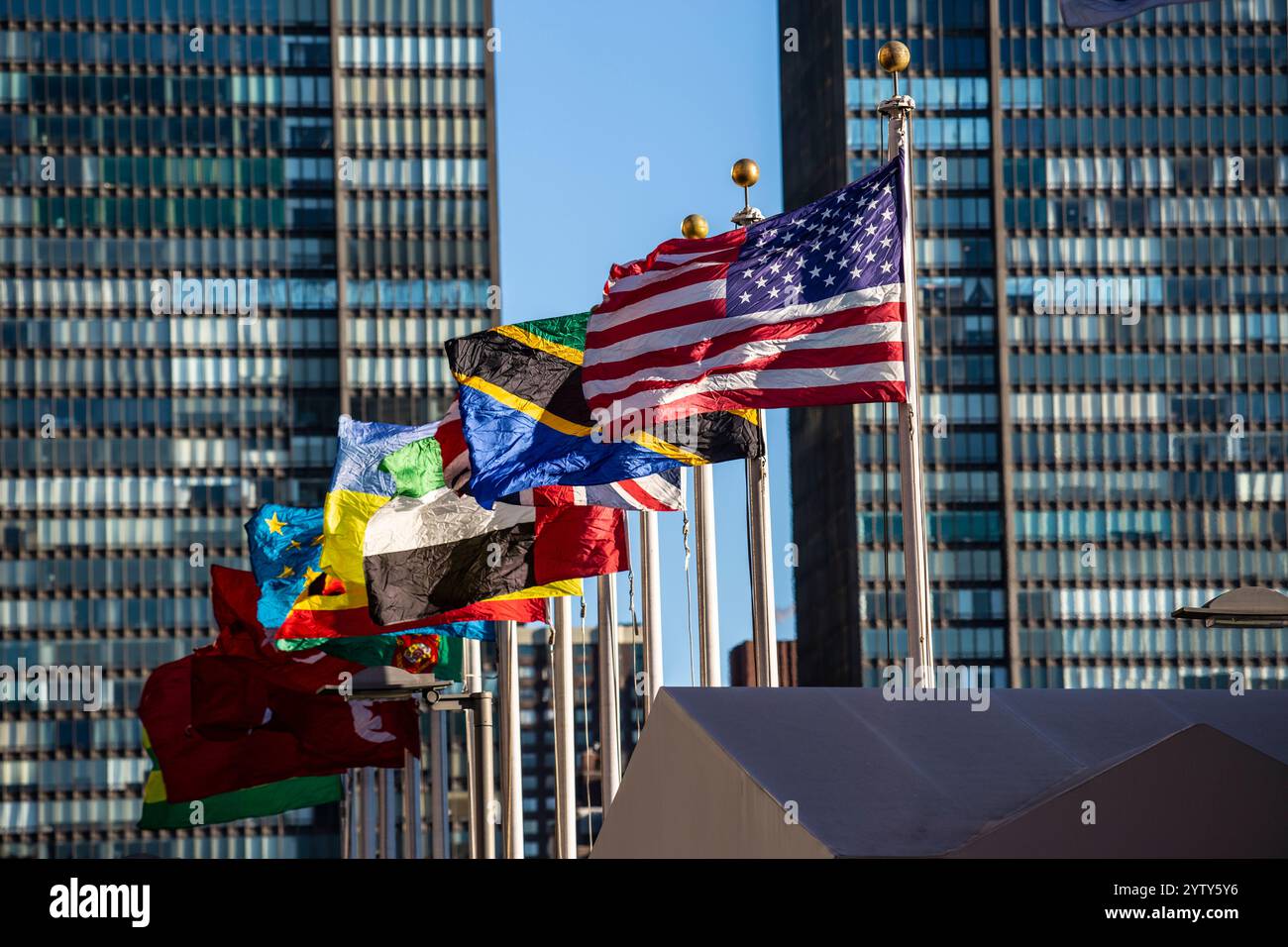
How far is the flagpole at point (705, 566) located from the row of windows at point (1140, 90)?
120 metres

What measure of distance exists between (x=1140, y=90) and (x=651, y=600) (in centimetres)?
12176

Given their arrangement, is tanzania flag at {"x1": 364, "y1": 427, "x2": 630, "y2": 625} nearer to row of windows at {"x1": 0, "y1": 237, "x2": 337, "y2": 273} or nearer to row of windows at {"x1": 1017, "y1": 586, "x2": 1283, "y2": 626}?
row of windows at {"x1": 1017, "y1": 586, "x2": 1283, "y2": 626}

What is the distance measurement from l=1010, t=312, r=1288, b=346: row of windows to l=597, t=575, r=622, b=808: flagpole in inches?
4377

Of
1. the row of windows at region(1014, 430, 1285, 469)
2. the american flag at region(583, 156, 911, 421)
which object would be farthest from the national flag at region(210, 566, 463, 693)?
the row of windows at region(1014, 430, 1285, 469)

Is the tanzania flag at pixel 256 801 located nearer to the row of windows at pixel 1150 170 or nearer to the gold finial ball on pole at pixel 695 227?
the gold finial ball on pole at pixel 695 227

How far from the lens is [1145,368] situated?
147500mm

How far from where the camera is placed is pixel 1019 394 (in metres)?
147

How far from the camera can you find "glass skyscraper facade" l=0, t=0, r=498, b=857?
14700 centimetres

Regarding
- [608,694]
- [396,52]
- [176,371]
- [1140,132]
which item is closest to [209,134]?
[396,52]

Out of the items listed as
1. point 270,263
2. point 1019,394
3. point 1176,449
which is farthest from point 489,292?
point 1176,449

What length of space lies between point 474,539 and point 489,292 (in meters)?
115

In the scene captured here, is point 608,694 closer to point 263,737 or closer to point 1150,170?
point 263,737
